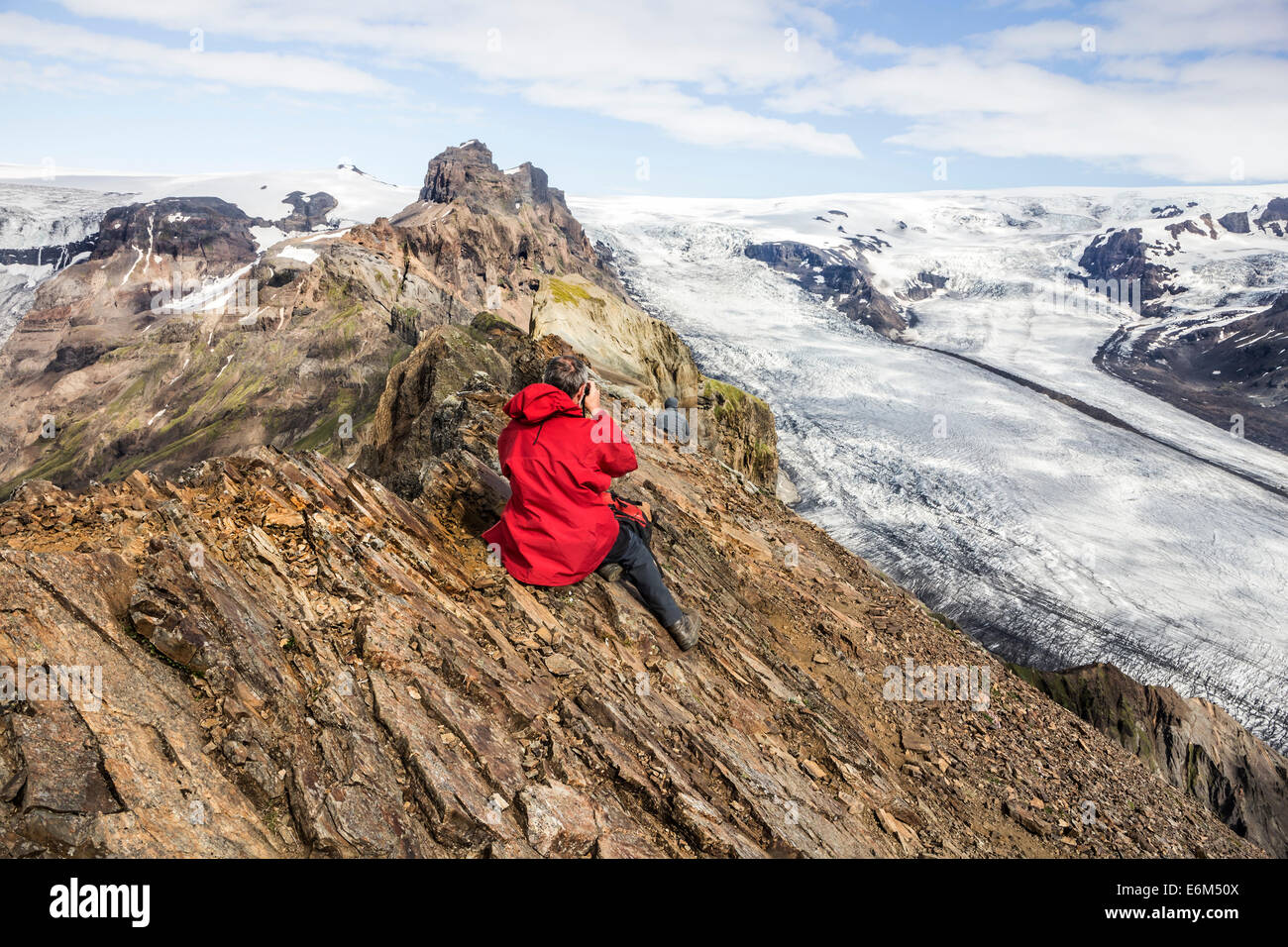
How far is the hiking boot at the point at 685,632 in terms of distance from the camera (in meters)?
6.64

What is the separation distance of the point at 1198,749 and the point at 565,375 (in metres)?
24.1

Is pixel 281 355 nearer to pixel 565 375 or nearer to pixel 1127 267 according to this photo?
pixel 565 375

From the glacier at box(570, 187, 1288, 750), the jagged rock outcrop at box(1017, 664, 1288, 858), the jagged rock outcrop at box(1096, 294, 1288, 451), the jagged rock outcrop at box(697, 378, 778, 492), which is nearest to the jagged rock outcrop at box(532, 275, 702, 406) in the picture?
the jagged rock outcrop at box(697, 378, 778, 492)

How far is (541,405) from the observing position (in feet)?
18.5

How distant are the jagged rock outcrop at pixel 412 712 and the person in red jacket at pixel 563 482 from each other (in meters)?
0.43

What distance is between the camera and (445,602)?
5.81 meters

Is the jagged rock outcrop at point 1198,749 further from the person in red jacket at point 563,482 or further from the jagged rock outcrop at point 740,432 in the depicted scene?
the person in red jacket at point 563,482

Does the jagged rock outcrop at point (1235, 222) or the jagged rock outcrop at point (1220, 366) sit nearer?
the jagged rock outcrop at point (1220, 366)

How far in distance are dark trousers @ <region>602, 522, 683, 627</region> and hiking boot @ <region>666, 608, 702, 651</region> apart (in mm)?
61

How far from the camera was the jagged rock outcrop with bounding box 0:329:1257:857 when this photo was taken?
3.76 meters

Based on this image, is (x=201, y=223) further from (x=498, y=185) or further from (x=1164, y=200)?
(x=1164, y=200)

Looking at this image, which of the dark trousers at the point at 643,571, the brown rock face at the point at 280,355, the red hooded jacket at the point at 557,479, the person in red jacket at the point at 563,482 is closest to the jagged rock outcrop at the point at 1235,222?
the brown rock face at the point at 280,355

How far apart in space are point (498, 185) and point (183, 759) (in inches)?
5414

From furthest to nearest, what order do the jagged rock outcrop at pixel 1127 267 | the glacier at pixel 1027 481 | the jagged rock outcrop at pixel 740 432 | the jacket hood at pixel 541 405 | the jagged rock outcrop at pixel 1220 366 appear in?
the jagged rock outcrop at pixel 1127 267 < the jagged rock outcrop at pixel 1220 366 < the glacier at pixel 1027 481 < the jagged rock outcrop at pixel 740 432 < the jacket hood at pixel 541 405
